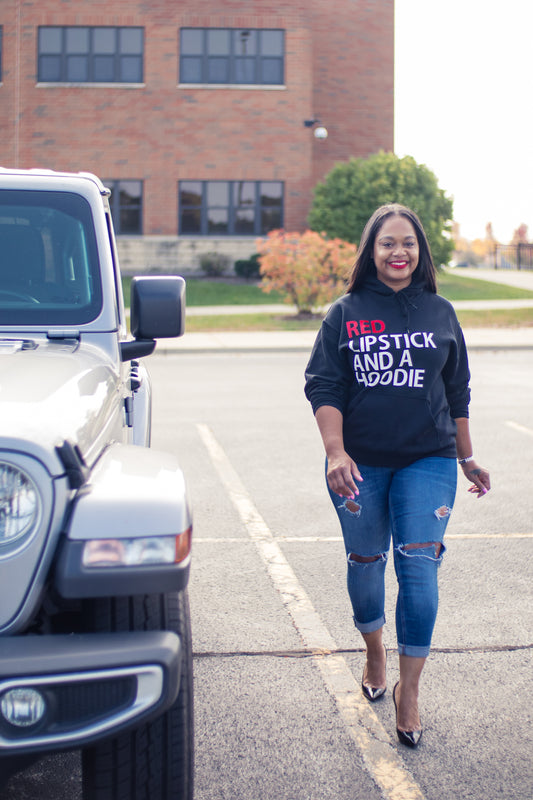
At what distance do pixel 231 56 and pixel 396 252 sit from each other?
31.6 m

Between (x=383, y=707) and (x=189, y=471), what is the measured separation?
4239mm

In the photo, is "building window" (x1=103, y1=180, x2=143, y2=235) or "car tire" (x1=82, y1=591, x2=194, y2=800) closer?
"car tire" (x1=82, y1=591, x2=194, y2=800)

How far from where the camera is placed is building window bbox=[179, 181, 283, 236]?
33.5m

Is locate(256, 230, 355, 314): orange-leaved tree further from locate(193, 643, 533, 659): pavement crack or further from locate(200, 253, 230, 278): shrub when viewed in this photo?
locate(193, 643, 533, 659): pavement crack

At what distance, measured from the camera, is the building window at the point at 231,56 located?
33.0m

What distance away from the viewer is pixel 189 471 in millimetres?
7672

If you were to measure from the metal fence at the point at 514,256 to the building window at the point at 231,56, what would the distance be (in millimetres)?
18816

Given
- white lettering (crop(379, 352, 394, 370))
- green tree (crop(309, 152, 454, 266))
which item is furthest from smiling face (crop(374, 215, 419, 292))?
green tree (crop(309, 152, 454, 266))

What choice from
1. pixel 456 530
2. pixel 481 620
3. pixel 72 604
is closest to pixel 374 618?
pixel 481 620

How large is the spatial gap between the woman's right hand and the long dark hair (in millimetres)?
652

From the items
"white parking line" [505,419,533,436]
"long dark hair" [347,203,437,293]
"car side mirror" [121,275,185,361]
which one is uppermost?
"long dark hair" [347,203,437,293]

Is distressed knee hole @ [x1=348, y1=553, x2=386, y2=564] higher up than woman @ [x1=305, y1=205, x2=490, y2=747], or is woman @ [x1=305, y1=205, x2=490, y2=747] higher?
woman @ [x1=305, y1=205, x2=490, y2=747]

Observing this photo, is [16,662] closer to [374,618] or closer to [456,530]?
[374,618]

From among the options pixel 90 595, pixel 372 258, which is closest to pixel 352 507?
pixel 372 258
